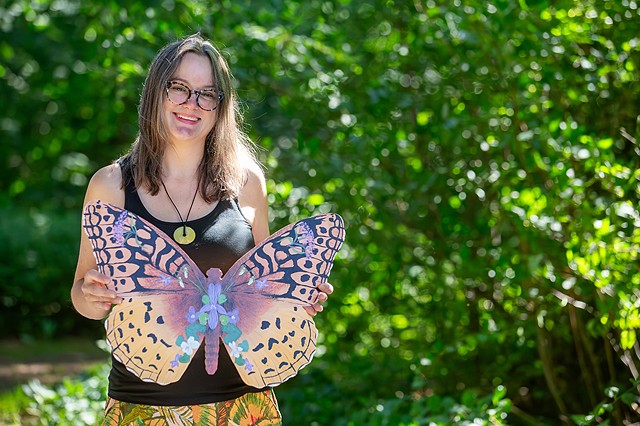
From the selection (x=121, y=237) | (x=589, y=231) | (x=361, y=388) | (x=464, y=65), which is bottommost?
(x=361, y=388)

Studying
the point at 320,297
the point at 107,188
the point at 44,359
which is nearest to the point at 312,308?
the point at 320,297

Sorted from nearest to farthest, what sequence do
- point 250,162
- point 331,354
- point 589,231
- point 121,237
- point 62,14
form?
point 121,237
point 250,162
point 589,231
point 331,354
point 62,14

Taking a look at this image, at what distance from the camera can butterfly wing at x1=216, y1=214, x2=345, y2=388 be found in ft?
7.04

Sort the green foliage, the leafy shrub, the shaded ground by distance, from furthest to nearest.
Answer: the leafy shrub < the shaded ground < the green foliage

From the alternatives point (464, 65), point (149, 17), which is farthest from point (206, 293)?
point (149, 17)

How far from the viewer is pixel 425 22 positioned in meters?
3.57

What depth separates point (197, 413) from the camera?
223 cm

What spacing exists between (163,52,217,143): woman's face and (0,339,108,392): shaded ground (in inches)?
148

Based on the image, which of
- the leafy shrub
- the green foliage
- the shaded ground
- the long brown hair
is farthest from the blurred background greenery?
the leafy shrub

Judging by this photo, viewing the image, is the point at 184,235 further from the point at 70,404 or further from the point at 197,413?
the point at 70,404

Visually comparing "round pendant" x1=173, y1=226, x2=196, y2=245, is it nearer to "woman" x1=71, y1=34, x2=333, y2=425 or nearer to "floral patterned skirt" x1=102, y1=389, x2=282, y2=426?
"woman" x1=71, y1=34, x2=333, y2=425

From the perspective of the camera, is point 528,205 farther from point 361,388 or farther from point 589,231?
point 361,388

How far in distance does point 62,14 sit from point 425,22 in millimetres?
3856

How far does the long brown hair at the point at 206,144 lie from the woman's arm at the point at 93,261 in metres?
0.06
